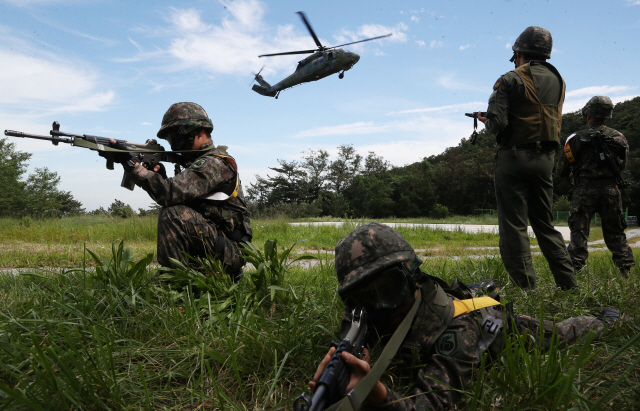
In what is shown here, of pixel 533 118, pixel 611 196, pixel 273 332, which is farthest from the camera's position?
pixel 611 196

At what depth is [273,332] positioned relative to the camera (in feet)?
7.28

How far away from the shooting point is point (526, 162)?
3455 mm

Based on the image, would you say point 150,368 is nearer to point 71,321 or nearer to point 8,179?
point 71,321

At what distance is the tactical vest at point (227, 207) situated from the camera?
138 inches

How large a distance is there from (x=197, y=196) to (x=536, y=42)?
11.1 feet

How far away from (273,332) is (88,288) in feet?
4.32

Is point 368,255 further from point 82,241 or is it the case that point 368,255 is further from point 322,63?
point 322,63

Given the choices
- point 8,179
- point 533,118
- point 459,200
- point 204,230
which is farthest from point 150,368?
point 459,200

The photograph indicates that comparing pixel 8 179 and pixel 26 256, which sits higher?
pixel 8 179

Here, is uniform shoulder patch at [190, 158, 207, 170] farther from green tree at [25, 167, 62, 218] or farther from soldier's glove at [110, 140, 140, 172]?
green tree at [25, 167, 62, 218]

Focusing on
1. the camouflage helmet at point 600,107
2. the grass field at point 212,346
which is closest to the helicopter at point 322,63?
the camouflage helmet at point 600,107

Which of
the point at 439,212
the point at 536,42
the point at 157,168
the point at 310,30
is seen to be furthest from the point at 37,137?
the point at 439,212

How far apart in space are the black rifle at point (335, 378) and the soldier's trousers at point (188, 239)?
174 centimetres

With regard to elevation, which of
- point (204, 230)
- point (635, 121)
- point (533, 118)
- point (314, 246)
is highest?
point (635, 121)
